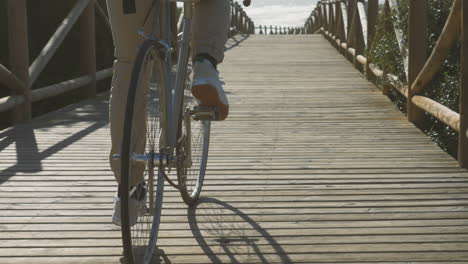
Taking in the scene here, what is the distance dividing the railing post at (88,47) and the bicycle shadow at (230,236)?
14.6ft

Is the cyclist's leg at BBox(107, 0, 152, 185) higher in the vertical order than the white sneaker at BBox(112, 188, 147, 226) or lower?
higher

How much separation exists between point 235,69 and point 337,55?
9.33 ft

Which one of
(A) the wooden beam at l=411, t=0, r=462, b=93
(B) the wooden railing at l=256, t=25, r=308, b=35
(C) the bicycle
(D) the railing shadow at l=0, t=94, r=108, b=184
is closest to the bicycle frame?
(C) the bicycle

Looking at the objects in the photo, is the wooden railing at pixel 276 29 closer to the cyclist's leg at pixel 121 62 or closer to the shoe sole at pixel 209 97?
→ the shoe sole at pixel 209 97

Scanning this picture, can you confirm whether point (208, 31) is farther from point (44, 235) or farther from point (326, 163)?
point (326, 163)

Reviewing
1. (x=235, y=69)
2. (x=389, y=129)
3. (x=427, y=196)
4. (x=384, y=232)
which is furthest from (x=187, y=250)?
(x=235, y=69)

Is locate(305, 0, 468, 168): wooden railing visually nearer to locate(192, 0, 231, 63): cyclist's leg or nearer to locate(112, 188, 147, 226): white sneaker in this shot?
locate(192, 0, 231, 63): cyclist's leg

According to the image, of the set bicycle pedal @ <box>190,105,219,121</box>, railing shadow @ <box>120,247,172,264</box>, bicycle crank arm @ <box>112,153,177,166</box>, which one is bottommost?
railing shadow @ <box>120,247,172,264</box>

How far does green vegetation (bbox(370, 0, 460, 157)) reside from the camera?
5.31m

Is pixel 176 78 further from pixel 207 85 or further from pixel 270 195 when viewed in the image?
pixel 270 195

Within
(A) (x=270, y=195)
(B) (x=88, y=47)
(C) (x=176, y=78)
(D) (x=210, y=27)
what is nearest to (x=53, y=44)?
(B) (x=88, y=47)

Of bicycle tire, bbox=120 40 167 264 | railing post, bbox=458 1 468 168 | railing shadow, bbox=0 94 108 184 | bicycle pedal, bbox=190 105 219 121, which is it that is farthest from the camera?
railing shadow, bbox=0 94 108 184

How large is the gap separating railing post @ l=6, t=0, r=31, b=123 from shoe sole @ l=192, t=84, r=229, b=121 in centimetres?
329

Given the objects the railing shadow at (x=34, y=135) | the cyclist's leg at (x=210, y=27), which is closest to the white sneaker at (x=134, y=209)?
the cyclist's leg at (x=210, y=27)
